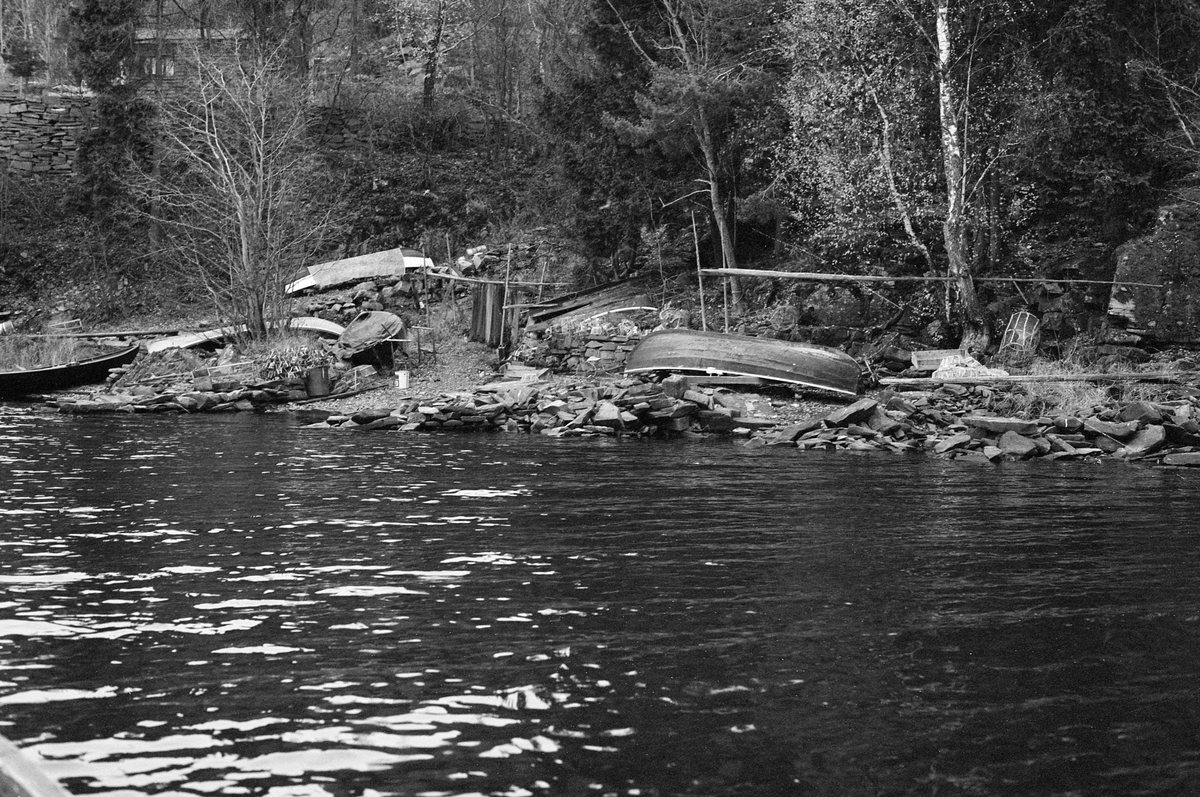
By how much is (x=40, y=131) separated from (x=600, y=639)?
1635 inches

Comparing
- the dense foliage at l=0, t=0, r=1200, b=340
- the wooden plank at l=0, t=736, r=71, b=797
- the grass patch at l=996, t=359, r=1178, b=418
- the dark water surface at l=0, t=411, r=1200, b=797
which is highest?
the dense foliage at l=0, t=0, r=1200, b=340

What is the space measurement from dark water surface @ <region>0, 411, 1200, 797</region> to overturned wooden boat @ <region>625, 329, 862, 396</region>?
28.2ft

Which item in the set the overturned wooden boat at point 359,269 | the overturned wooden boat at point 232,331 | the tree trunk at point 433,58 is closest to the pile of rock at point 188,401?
the overturned wooden boat at point 232,331

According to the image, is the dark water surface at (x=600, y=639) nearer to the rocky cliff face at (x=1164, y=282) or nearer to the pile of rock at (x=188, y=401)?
the rocky cliff face at (x=1164, y=282)

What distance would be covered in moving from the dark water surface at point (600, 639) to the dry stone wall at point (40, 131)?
3227cm

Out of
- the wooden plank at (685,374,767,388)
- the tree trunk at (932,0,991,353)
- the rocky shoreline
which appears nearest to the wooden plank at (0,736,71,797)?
the rocky shoreline

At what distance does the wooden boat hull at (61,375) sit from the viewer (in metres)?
27.5

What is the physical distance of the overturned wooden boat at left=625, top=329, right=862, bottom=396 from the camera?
22188 mm

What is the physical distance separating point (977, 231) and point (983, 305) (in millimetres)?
1541

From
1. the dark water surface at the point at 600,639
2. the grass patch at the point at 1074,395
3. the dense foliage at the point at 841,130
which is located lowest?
the dark water surface at the point at 600,639

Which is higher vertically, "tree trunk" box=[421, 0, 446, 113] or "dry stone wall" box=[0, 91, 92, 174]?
"tree trunk" box=[421, 0, 446, 113]

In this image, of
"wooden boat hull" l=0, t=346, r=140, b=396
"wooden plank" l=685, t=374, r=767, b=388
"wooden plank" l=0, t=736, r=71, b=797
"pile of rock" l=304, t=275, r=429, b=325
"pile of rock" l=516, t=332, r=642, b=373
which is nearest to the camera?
"wooden plank" l=0, t=736, r=71, b=797

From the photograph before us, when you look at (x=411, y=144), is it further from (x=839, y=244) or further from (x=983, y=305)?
(x=983, y=305)

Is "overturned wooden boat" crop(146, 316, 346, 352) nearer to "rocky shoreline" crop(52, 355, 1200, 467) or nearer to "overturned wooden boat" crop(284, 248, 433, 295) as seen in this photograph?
"overturned wooden boat" crop(284, 248, 433, 295)
